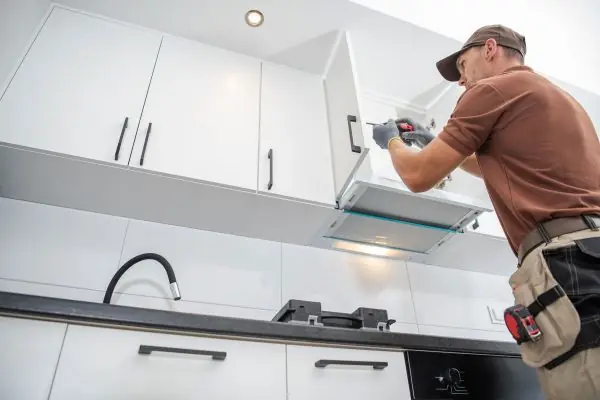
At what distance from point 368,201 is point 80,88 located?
1.22 m

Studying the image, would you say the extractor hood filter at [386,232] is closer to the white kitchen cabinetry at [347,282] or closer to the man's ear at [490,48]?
the white kitchen cabinetry at [347,282]

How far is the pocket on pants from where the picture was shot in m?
0.82

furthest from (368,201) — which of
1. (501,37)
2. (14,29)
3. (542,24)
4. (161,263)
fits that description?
(542,24)

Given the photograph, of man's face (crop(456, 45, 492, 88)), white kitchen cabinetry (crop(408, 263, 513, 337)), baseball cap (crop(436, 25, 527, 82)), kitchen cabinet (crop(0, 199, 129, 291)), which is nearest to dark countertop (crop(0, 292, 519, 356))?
kitchen cabinet (crop(0, 199, 129, 291))

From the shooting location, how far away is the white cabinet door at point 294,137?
5.59 feet

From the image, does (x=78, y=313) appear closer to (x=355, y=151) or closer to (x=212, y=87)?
(x=355, y=151)

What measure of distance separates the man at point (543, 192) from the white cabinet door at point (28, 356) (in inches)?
38.8

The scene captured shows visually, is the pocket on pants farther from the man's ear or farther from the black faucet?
the black faucet

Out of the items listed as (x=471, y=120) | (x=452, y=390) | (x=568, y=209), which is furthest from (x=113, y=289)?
(x=568, y=209)

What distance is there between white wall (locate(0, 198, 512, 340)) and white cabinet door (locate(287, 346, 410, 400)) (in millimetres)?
590

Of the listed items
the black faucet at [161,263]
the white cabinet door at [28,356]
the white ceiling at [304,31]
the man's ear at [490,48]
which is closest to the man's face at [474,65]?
the man's ear at [490,48]

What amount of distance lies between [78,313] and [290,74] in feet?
5.01

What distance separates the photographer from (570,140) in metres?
1.05

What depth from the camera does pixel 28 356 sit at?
90 cm
